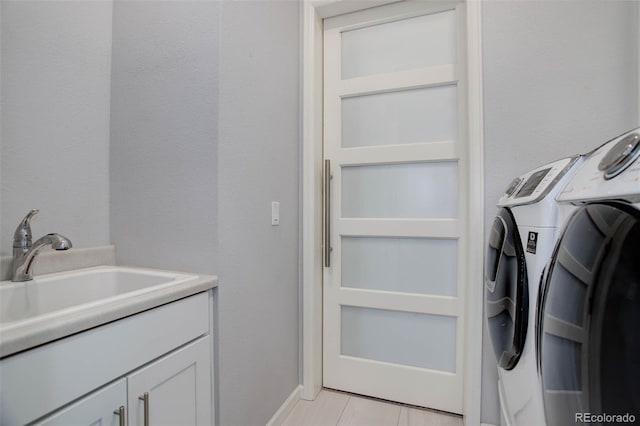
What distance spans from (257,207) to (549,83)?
5.00ft

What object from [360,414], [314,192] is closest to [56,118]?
[314,192]

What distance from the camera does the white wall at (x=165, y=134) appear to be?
1154 mm

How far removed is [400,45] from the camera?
1.73 meters

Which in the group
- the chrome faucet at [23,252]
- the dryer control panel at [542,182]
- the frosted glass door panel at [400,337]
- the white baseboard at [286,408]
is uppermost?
the dryer control panel at [542,182]

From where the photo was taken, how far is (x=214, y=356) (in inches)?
44.4

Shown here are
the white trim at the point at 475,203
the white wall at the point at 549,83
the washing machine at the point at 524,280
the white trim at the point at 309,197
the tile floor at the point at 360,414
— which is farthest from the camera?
the white trim at the point at 309,197

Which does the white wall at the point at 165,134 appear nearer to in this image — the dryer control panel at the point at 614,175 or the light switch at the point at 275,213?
the light switch at the point at 275,213

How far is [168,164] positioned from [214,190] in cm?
27

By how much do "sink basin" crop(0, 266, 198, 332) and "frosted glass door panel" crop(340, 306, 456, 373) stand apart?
1125mm

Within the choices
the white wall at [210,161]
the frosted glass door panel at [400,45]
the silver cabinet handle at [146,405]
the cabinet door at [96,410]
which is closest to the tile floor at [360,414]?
the white wall at [210,161]

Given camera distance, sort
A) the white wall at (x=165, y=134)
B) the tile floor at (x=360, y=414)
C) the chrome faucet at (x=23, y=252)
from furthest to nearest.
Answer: the tile floor at (x=360, y=414), the white wall at (x=165, y=134), the chrome faucet at (x=23, y=252)

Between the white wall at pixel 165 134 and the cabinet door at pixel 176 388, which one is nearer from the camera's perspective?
the cabinet door at pixel 176 388

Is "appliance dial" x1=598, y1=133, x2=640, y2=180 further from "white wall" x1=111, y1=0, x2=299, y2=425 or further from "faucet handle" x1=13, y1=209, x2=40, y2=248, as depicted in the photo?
"faucet handle" x1=13, y1=209, x2=40, y2=248

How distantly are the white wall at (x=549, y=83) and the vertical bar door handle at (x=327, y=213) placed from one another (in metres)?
0.87
